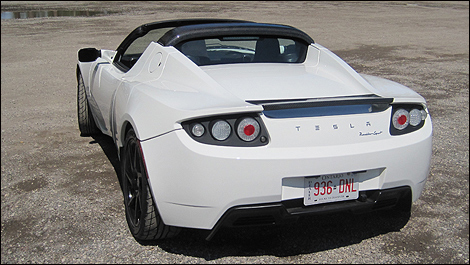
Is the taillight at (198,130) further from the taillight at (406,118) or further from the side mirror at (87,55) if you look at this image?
the side mirror at (87,55)

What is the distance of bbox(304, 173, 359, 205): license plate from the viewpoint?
2.63 metres

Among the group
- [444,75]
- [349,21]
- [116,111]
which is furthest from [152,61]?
[349,21]

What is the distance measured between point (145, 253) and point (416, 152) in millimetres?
1688

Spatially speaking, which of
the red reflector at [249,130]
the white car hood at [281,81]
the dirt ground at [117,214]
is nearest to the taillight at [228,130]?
the red reflector at [249,130]

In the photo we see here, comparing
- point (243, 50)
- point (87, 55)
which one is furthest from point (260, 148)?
point (87, 55)

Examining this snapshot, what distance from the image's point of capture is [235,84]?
3023 mm

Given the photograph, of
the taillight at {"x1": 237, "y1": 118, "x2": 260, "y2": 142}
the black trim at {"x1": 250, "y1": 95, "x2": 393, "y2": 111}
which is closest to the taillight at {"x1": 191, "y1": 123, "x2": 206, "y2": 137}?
the taillight at {"x1": 237, "y1": 118, "x2": 260, "y2": 142}

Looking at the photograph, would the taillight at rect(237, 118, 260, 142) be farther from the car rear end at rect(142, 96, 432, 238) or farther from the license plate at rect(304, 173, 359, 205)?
the license plate at rect(304, 173, 359, 205)

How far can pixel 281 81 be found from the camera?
3.13 m

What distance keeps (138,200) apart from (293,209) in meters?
1.01

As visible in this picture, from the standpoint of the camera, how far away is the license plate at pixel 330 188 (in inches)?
103

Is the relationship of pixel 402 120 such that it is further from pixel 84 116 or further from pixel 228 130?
pixel 84 116

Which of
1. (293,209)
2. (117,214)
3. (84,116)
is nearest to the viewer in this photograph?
(293,209)

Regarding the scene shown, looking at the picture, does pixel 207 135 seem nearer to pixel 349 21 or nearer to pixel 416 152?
pixel 416 152
